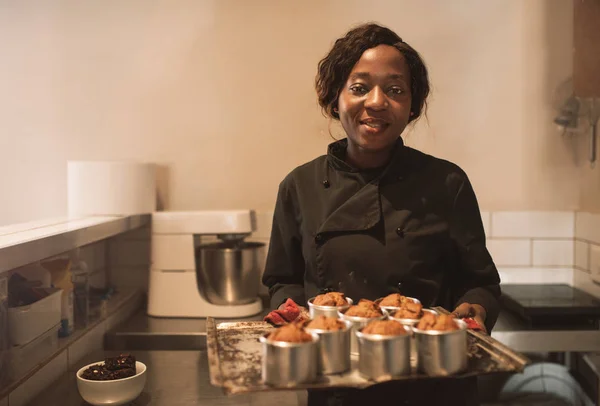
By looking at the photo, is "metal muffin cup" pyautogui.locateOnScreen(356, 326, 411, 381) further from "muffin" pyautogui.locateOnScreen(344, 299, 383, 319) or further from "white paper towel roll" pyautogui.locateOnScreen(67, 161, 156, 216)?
"white paper towel roll" pyautogui.locateOnScreen(67, 161, 156, 216)

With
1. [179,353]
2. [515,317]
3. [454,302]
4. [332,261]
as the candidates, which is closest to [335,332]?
[332,261]

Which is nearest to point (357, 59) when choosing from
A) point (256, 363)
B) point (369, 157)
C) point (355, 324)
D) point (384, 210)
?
point (369, 157)

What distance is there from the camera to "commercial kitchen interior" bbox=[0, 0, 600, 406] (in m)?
2.03

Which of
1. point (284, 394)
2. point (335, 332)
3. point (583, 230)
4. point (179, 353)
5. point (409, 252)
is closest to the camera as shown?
point (335, 332)

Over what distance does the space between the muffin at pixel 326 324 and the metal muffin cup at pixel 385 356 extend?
6 cm

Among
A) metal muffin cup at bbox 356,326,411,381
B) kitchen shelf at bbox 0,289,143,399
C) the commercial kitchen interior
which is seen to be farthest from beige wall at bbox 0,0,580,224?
metal muffin cup at bbox 356,326,411,381

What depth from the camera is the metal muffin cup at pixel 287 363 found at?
33.1 inches

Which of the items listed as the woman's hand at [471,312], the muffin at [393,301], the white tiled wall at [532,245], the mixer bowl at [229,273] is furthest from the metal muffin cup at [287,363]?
the white tiled wall at [532,245]

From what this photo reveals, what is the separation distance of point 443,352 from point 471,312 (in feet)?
0.91

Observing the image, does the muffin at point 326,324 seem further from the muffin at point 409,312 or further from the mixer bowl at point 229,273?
the mixer bowl at point 229,273

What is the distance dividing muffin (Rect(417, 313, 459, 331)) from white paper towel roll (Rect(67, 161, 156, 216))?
119 centimetres

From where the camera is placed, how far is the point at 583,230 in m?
1.97

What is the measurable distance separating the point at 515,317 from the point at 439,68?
0.86 m

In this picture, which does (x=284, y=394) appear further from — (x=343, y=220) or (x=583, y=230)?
(x=583, y=230)
